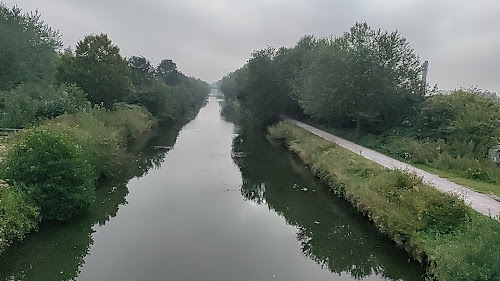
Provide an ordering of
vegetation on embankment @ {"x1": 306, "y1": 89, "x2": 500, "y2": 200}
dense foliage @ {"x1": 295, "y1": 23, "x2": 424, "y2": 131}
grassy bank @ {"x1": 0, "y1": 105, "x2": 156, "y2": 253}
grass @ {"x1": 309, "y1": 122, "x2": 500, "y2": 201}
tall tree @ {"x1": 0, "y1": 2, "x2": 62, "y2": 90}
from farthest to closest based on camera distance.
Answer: tall tree @ {"x1": 0, "y1": 2, "x2": 62, "y2": 90}
dense foliage @ {"x1": 295, "y1": 23, "x2": 424, "y2": 131}
vegetation on embankment @ {"x1": 306, "y1": 89, "x2": 500, "y2": 200}
grass @ {"x1": 309, "y1": 122, "x2": 500, "y2": 201}
grassy bank @ {"x1": 0, "y1": 105, "x2": 156, "y2": 253}

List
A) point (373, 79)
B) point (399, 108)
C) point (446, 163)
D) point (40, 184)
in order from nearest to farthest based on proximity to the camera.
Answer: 1. point (40, 184)
2. point (446, 163)
3. point (373, 79)
4. point (399, 108)

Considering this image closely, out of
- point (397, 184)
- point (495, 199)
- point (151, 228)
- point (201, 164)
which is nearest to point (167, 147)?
point (201, 164)

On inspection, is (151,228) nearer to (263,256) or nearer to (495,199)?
(263,256)

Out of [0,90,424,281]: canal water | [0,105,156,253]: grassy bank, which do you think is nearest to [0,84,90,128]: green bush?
[0,90,424,281]: canal water

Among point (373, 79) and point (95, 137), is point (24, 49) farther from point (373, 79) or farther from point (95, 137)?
point (373, 79)

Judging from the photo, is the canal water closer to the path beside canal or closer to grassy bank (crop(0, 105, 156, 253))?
grassy bank (crop(0, 105, 156, 253))

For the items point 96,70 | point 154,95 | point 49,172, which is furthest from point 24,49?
point 49,172

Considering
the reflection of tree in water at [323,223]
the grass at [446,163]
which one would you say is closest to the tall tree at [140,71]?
the reflection of tree in water at [323,223]
